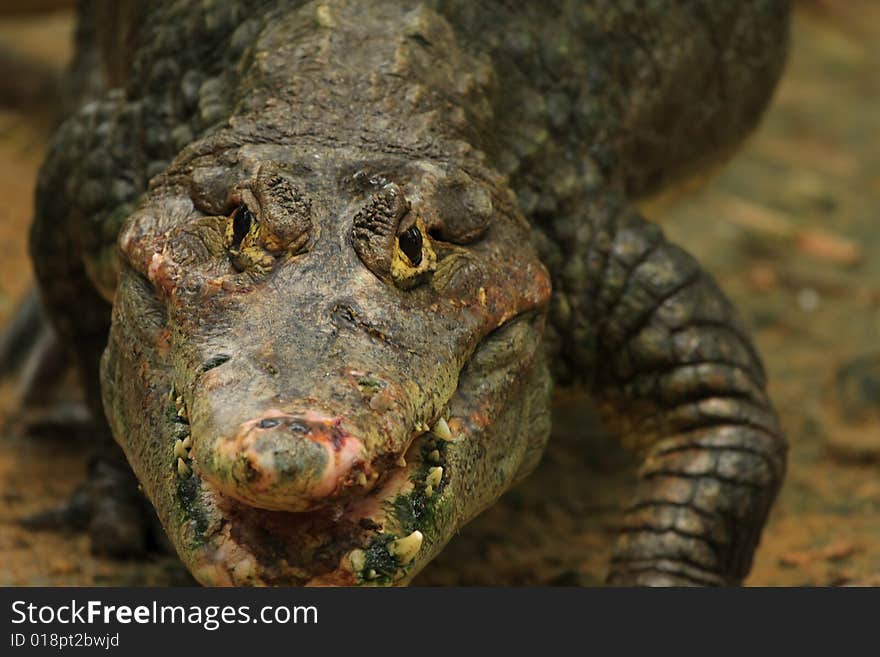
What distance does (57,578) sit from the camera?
14.3ft

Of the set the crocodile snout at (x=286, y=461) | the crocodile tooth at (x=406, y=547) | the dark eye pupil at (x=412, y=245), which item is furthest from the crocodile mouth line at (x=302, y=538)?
the dark eye pupil at (x=412, y=245)

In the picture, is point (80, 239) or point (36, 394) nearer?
point (80, 239)

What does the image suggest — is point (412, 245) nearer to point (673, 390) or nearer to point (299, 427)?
point (299, 427)

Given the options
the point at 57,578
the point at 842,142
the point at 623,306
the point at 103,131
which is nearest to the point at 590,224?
the point at 623,306

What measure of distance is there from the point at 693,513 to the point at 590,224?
0.94 meters

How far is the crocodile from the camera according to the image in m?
2.97

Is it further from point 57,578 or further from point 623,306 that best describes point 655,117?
point 57,578

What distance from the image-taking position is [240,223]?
3383 millimetres

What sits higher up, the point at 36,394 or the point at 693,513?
the point at 693,513

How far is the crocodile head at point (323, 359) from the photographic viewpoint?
113 inches

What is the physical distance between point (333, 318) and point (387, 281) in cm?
22

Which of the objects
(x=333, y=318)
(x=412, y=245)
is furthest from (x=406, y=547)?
(x=412, y=245)

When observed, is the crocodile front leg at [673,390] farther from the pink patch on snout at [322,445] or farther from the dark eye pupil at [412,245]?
the pink patch on snout at [322,445]

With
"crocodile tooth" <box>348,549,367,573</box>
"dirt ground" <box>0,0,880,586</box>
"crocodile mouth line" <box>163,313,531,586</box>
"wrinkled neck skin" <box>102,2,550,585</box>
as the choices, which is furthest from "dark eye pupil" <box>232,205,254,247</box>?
"dirt ground" <box>0,0,880,586</box>
